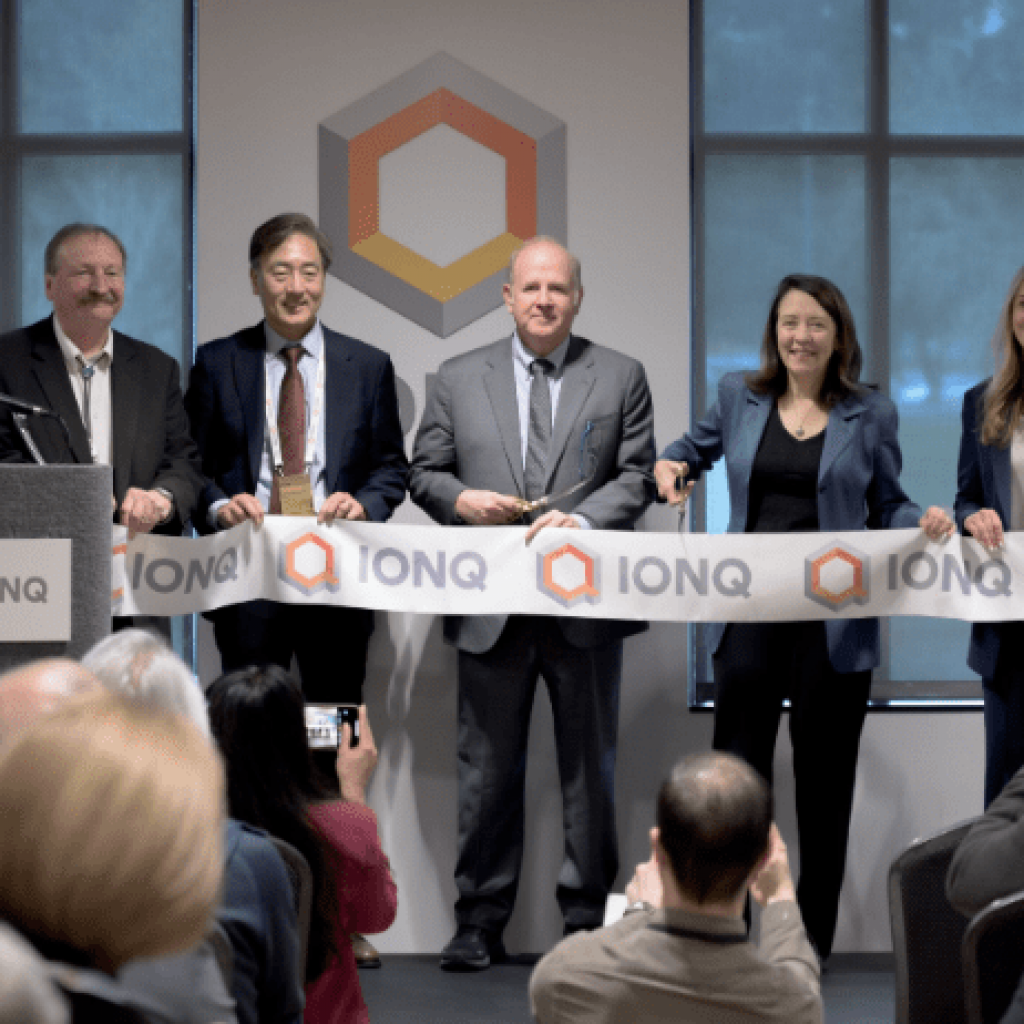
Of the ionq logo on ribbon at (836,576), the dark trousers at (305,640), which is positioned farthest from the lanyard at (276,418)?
the ionq logo on ribbon at (836,576)

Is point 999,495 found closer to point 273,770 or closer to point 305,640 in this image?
point 305,640

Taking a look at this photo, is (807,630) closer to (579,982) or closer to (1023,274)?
(1023,274)

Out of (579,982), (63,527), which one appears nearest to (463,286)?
(63,527)

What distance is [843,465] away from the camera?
15.4ft

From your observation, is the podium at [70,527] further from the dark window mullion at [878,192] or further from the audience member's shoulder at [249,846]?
the dark window mullion at [878,192]

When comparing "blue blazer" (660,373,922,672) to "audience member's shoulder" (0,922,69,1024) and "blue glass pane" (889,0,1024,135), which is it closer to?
"blue glass pane" (889,0,1024,135)

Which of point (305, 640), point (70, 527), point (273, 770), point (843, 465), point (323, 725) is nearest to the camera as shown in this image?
point (273, 770)

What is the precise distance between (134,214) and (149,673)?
3867mm

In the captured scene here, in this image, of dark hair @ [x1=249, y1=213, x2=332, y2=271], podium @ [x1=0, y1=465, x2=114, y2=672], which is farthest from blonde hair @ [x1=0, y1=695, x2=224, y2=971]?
A: dark hair @ [x1=249, y1=213, x2=332, y2=271]

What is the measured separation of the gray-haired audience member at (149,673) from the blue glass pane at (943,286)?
13.3ft

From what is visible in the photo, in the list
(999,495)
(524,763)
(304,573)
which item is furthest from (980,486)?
(304,573)

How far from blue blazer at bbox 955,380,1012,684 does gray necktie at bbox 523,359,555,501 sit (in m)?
1.33

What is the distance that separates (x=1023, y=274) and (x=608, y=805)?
2133 mm

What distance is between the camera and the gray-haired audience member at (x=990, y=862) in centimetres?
206
